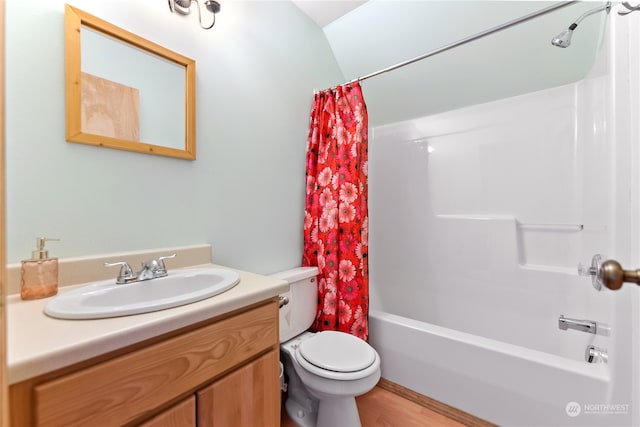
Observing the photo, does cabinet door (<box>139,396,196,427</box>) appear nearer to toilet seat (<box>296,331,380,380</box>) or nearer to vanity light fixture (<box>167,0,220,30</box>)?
→ toilet seat (<box>296,331,380,380</box>)

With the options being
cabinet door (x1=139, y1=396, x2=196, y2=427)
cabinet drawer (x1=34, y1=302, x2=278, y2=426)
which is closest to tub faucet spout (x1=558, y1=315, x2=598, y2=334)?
cabinet drawer (x1=34, y1=302, x2=278, y2=426)

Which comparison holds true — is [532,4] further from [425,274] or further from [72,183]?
[72,183]

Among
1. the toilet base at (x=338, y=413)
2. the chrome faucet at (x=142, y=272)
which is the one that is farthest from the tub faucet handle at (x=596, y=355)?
the chrome faucet at (x=142, y=272)

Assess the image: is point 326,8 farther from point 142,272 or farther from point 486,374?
point 486,374

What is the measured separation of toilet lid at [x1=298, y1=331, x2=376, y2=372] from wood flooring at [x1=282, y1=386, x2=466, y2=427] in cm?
43

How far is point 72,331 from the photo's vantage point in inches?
20.2

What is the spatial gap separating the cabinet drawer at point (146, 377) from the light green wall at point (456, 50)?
6.08ft

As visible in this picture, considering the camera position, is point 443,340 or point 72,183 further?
point 443,340

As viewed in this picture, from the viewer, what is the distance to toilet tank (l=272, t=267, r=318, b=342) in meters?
1.34

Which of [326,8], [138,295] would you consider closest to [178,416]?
[138,295]

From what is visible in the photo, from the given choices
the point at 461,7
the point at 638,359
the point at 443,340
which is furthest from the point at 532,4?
the point at 443,340

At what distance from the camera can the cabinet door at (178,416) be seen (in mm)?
578

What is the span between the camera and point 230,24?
1.30 meters

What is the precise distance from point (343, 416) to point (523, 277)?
1.38m
